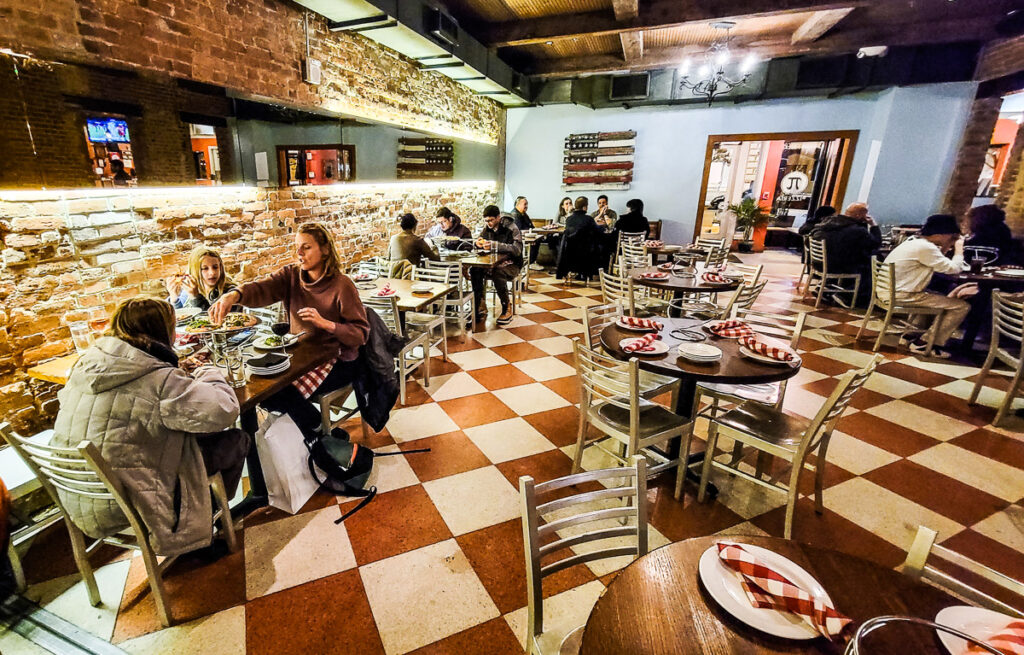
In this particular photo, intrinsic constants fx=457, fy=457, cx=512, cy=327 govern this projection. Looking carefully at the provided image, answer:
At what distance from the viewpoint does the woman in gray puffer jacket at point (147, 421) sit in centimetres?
154

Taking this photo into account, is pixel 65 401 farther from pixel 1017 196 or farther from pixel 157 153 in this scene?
pixel 1017 196

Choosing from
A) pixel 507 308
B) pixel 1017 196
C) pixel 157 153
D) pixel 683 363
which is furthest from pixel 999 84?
pixel 157 153

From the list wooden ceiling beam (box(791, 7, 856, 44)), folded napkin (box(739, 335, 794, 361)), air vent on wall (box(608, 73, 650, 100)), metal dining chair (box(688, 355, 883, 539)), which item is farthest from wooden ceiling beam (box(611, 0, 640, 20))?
metal dining chair (box(688, 355, 883, 539))

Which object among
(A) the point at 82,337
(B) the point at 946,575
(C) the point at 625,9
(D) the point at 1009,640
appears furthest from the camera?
(C) the point at 625,9

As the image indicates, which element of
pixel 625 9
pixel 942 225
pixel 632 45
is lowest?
pixel 942 225

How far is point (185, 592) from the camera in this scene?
186 centimetres

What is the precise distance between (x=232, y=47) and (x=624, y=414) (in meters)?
3.81

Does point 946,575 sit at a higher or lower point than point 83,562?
higher

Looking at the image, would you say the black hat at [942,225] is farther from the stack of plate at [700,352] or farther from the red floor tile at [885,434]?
the stack of plate at [700,352]

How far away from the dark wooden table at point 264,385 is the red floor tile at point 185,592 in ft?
1.02

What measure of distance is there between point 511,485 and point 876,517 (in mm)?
1899

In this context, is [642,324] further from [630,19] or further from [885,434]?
[630,19]

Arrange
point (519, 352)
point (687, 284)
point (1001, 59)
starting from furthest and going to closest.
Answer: point (1001, 59) < point (519, 352) < point (687, 284)

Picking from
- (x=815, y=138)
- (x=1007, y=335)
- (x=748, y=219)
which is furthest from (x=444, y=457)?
(x=748, y=219)
